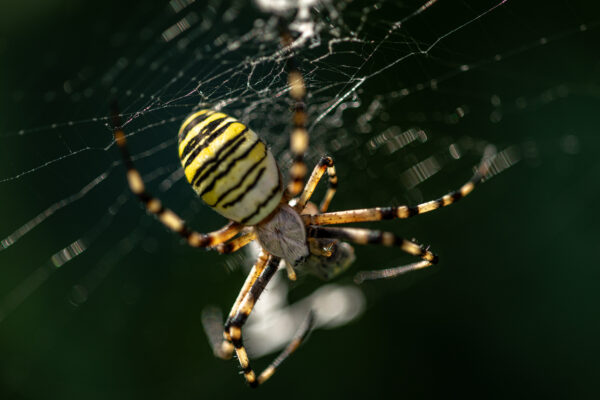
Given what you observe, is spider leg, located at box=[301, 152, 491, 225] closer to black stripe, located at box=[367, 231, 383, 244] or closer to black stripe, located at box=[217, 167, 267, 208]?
black stripe, located at box=[367, 231, 383, 244]

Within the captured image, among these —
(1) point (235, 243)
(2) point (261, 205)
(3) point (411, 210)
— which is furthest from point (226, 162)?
(3) point (411, 210)

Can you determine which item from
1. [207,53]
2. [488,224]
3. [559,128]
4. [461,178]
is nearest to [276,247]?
[207,53]

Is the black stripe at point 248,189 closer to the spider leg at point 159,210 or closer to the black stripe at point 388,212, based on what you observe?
the spider leg at point 159,210

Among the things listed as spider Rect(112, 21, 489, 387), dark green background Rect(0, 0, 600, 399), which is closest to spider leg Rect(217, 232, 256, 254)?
spider Rect(112, 21, 489, 387)

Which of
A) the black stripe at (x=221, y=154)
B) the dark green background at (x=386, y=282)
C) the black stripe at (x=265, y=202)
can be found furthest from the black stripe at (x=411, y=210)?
the dark green background at (x=386, y=282)

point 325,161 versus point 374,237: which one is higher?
point 325,161

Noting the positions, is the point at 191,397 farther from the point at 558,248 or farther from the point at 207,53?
the point at 558,248

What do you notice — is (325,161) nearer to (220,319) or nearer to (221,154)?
(221,154)
